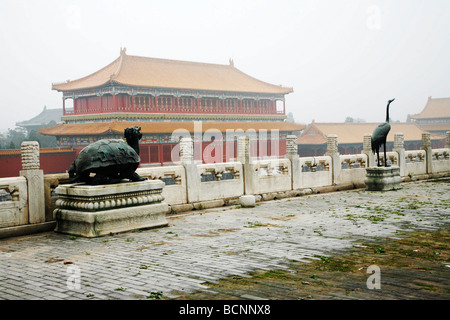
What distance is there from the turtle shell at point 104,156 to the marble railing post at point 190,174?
2.47 metres

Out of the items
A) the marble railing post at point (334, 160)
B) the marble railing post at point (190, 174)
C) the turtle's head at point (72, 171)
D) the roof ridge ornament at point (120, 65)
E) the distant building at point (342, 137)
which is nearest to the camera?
the turtle's head at point (72, 171)

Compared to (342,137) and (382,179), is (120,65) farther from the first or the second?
(382,179)

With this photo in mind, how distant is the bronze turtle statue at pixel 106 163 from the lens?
25.9ft

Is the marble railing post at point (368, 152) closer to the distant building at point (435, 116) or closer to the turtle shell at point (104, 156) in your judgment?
the turtle shell at point (104, 156)

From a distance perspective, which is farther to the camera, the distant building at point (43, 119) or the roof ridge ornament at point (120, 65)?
the distant building at point (43, 119)

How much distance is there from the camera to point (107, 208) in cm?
772

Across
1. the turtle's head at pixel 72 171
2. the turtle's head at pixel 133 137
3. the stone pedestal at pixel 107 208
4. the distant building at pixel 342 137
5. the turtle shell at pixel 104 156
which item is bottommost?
the stone pedestal at pixel 107 208

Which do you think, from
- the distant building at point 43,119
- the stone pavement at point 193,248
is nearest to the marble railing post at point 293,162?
the stone pavement at point 193,248

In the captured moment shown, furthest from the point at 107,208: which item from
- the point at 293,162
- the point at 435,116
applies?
the point at 435,116

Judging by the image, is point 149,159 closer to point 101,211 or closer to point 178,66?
point 178,66

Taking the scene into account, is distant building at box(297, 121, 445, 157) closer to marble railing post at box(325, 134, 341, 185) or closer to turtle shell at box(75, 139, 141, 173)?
marble railing post at box(325, 134, 341, 185)

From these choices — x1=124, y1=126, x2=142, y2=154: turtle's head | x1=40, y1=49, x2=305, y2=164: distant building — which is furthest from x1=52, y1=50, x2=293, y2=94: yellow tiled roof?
x1=124, y1=126, x2=142, y2=154: turtle's head
